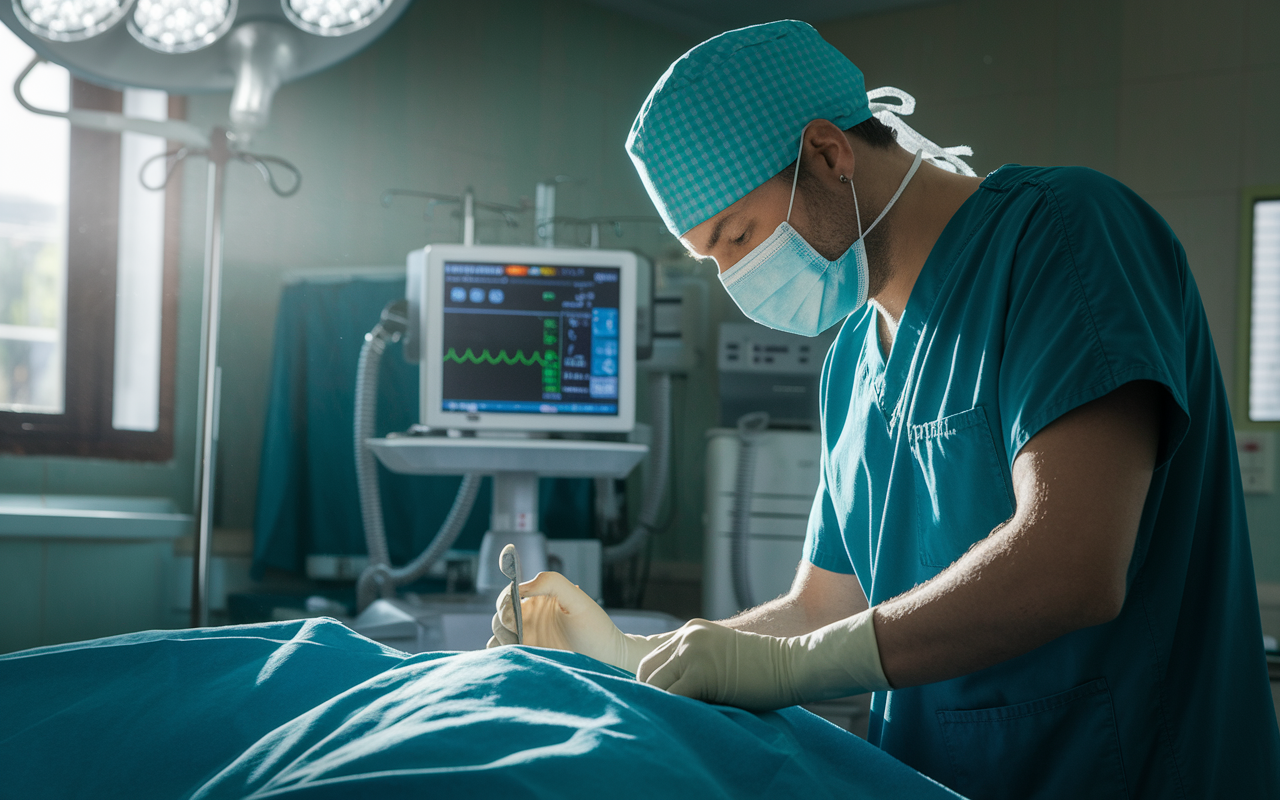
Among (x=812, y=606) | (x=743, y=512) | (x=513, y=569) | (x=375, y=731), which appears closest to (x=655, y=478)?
(x=743, y=512)

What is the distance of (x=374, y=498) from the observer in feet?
8.75

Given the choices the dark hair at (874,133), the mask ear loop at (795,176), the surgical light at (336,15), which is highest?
the surgical light at (336,15)

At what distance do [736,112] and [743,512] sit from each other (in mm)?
1956

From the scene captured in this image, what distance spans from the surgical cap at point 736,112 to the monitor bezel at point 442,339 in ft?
4.63

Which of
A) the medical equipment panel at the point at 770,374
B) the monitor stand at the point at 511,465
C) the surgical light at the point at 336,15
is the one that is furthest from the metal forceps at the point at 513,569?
the medical equipment panel at the point at 770,374

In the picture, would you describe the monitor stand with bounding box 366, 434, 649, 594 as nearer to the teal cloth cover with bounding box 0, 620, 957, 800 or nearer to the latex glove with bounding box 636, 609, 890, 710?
the teal cloth cover with bounding box 0, 620, 957, 800

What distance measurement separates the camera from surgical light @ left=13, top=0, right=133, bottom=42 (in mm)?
1962

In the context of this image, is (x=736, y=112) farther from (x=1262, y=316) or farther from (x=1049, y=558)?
(x=1262, y=316)

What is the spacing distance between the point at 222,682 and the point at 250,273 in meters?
2.51

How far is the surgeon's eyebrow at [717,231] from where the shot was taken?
1009mm

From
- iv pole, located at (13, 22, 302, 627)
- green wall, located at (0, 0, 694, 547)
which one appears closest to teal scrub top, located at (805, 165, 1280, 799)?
iv pole, located at (13, 22, 302, 627)

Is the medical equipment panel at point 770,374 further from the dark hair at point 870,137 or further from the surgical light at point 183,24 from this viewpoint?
the dark hair at point 870,137

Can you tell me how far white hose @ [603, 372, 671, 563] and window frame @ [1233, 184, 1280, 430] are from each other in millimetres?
1755

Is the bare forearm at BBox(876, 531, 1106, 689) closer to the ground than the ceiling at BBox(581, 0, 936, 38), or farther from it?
Result: closer to the ground
